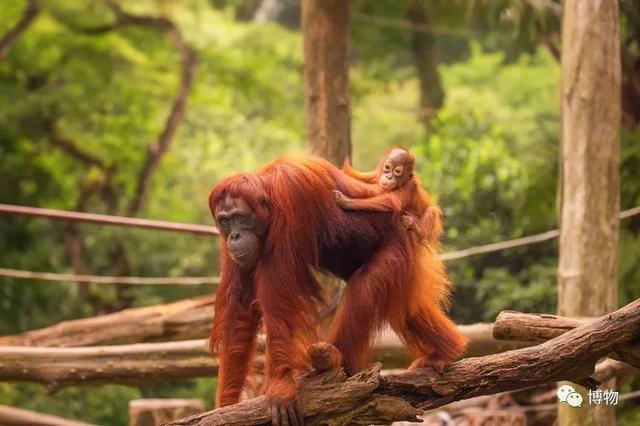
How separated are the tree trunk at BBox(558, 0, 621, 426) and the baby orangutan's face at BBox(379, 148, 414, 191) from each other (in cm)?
181

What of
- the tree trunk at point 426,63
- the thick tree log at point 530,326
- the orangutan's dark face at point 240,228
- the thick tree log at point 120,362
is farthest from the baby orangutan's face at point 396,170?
the tree trunk at point 426,63

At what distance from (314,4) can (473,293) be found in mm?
4482

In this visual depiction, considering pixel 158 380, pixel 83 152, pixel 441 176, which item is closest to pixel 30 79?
pixel 83 152

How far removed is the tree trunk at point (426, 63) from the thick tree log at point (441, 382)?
36.6 ft

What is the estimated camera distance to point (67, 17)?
1120 cm

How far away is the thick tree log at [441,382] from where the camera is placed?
11.4ft

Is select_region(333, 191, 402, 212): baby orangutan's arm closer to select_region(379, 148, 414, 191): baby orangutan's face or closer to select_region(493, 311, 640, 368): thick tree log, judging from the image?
select_region(379, 148, 414, 191): baby orangutan's face

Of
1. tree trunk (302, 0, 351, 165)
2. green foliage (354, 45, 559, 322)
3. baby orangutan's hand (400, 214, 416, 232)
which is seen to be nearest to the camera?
baby orangutan's hand (400, 214, 416, 232)

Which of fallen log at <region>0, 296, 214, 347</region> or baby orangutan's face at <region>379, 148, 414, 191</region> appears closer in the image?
baby orangutan's face at <region>379, 148, 414, 191</region>

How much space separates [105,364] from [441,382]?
103 inches

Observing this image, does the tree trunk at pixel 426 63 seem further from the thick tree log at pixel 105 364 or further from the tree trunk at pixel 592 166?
the thick tree log at pixel 105 364

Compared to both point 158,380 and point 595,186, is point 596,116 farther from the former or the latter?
point 158,380

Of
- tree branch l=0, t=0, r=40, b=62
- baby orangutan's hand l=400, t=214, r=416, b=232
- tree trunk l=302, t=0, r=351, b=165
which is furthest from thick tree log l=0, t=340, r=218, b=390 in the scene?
tree branch l=0, t=0, r=40, b=62

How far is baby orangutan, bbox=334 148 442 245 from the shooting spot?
393 centimetres
